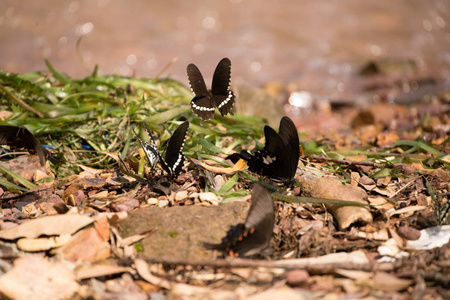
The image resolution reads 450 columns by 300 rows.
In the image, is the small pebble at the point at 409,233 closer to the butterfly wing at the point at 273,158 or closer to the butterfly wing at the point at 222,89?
the butterfly wing at the point at 273,158

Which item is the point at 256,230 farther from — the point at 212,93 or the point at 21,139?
the point at 21,139

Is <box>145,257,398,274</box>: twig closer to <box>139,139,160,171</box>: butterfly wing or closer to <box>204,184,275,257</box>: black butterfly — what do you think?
<box>204,184,275,257</box>: black butterfly

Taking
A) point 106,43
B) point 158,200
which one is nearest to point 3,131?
point 158,200

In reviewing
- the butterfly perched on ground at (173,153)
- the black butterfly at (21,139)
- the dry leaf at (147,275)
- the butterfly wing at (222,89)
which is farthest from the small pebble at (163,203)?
the black butterfly at (21,139)

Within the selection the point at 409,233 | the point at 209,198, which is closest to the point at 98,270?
the point at 209,198

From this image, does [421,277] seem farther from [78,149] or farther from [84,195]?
[78,149]
